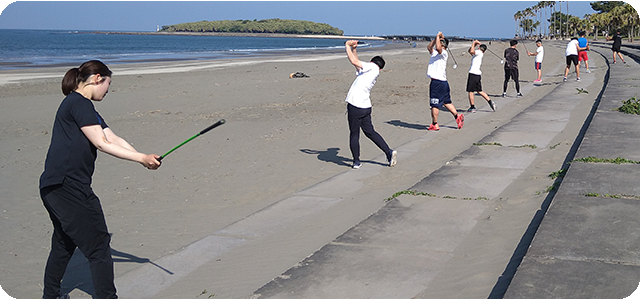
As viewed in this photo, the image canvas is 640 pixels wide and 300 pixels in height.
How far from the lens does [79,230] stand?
352 centimetres

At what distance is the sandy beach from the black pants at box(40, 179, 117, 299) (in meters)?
0.55

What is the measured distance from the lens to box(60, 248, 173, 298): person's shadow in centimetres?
430

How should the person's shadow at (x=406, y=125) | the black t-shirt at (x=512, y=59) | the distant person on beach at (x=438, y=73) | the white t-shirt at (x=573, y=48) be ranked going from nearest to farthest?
1. the distant person on beach at (x=438, y=73)
2. the person's shadow at (x=406, y=125)
3. the black t-shirt at (x=512, y=59)
4. the white t-shirt at (x=573, y=48)

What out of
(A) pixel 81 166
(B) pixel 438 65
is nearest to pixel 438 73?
(B) pixel 438 65

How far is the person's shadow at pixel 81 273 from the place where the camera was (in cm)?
430

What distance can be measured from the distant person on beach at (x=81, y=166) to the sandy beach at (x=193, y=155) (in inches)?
27.7

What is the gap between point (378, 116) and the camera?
12.7 meters

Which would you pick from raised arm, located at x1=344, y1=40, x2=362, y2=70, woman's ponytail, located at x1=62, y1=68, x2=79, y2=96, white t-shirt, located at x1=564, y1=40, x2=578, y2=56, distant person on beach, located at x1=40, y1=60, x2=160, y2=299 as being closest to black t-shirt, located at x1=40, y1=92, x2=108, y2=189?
distant person on beach, located at x1=40, y1=60, x2=160, y2=299

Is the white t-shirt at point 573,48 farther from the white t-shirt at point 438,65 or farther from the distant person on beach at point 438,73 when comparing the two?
the white t-shirt at point 438,65

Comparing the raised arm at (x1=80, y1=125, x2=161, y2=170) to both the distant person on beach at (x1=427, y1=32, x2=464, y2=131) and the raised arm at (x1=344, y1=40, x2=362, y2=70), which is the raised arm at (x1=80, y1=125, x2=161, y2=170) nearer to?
the raised arm at (x1=344, y1=40, x2=362, y2=70)

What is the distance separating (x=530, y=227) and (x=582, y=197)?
60 centimetres

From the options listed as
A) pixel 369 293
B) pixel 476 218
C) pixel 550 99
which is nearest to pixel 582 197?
pixel 476 218

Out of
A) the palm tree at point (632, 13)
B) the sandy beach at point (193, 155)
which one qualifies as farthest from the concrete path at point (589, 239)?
the palm tree at point (632, 13)

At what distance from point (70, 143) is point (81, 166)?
0.50 feet
